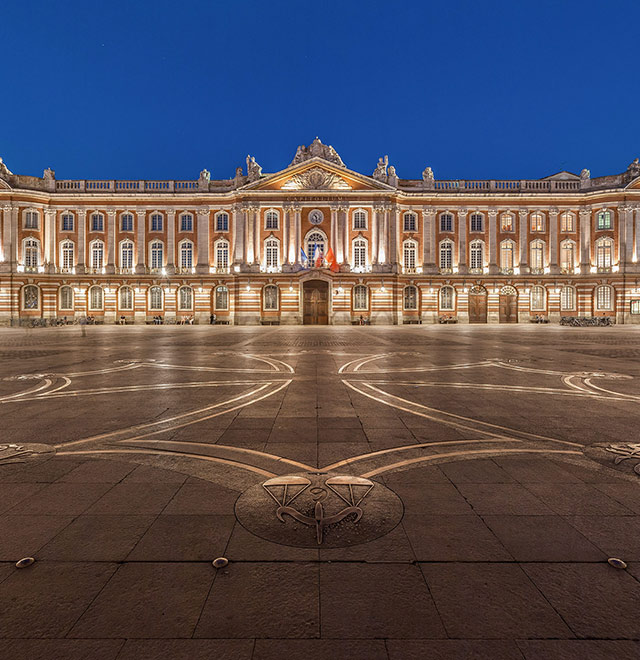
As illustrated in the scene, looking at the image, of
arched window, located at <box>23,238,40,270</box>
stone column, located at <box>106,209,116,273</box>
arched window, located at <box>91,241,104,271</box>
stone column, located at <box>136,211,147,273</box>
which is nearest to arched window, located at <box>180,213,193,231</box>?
stone column, located at <box>136,211,147,273</box>

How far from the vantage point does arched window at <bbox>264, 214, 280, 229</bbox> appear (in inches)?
1711

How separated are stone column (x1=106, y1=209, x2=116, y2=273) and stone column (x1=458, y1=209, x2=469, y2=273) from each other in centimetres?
3663

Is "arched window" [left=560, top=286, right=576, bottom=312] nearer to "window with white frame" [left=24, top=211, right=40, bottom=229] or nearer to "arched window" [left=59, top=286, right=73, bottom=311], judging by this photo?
"arched window" [left=59, top=286, right=73, bottom=311]

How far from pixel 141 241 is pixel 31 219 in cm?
1098

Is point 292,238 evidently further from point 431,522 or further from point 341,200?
point 431,522

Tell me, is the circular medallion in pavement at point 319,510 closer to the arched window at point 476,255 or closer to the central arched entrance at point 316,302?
the central arched entrance at point 316,302

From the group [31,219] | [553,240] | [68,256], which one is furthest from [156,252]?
[553,240]

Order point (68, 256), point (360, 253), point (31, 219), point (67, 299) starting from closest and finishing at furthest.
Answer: point (31, 219) < point (360, 253) < point (67, 299) < point (68, 256)

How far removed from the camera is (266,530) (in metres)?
3.17

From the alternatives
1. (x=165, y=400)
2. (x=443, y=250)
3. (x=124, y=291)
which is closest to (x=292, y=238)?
(x=443, y=250)

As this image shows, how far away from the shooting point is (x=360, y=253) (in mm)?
43781

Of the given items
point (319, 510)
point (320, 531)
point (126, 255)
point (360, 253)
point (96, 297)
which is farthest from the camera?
point (126, 255)

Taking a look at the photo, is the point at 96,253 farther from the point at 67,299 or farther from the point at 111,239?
the point at 67,299

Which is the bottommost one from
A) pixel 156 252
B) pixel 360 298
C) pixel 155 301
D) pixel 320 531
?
pixel 320 531
